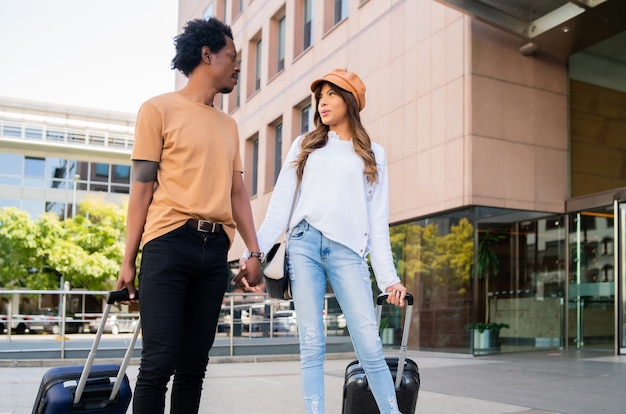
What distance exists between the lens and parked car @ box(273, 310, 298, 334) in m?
15.2

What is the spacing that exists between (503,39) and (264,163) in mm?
11547

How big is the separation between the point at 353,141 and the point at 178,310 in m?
1.32

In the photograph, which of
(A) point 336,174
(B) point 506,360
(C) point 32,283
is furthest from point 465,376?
(C) point 32,283

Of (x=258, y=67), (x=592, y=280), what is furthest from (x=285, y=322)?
(x=258, y=67)

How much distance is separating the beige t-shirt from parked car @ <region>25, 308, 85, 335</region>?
9.43 meters

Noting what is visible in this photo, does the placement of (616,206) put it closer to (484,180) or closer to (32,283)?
(484,180)

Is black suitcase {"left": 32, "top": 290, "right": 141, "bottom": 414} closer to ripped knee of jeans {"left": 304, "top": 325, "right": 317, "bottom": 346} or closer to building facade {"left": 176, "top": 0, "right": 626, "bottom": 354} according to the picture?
ripped knee of jeans {"left": 304, "top": 325, "right": 317, "bottom": 346}

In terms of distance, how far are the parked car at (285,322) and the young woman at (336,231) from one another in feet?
37.8

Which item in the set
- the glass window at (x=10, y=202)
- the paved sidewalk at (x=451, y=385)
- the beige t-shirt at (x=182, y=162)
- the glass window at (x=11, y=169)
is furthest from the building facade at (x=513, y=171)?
the glass window at (x=11, y=169)

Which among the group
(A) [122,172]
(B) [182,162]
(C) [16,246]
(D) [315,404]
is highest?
(A) [122,172]

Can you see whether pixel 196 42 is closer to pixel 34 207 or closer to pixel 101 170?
pixel 34 207

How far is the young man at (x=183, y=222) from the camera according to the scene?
2.97m

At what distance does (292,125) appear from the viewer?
2236cm

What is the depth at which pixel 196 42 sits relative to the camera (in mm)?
3340
